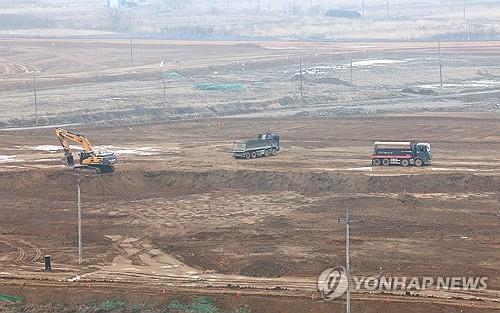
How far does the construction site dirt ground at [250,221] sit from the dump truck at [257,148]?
2.32 feet

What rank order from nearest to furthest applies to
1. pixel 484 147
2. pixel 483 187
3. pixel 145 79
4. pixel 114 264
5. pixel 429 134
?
pixel 114 264 → pixel 483 187 → pixel 484 147 → pixel 429 134 → pixel 145 79

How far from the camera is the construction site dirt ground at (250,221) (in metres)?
38.4

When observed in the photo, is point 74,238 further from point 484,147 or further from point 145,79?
point 145,79

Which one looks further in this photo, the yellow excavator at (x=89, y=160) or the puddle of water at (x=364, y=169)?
the yellow excavator at (x=89, y=160)

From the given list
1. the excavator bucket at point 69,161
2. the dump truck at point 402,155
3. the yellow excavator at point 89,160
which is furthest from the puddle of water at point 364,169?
the excavator bucket at point 69,161

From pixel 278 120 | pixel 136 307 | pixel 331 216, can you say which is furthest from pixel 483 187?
pixel 278 120

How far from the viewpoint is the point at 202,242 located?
46750 mm

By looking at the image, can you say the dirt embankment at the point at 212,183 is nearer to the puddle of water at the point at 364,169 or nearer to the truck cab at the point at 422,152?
the puddle of water at the point at 364,169

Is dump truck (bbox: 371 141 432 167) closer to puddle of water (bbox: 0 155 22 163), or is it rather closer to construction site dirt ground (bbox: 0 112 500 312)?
construction site dirt ground (bbox: 0 112 500 312)

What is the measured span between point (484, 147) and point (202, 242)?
94.9 ft

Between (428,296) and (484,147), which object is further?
(484,147)

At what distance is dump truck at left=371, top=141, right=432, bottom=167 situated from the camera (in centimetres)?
6256

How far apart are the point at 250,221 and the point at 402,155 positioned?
1497 cm

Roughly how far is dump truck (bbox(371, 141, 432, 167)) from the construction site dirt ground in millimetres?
867
